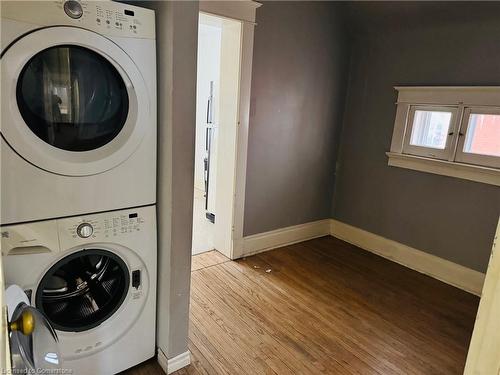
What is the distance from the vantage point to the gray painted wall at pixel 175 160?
1.34m

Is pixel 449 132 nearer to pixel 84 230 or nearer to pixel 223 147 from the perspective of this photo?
pixel 223 147

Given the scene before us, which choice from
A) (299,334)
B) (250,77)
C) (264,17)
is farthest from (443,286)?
(264,17)

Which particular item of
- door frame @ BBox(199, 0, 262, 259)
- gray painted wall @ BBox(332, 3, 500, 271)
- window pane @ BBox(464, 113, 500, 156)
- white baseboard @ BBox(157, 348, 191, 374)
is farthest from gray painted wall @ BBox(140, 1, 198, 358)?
window pane @ BBox(464, 113, 500, 156)

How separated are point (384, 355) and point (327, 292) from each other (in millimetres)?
656

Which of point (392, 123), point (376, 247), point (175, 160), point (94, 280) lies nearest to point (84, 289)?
point (94, 280)

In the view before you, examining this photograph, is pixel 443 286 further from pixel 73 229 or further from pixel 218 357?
pixel 73 229

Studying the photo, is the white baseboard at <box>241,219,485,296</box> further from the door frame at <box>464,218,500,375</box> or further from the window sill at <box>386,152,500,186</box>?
the door frame at <box>464,218,500,375</box>

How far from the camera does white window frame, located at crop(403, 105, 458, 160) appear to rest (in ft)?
8.59

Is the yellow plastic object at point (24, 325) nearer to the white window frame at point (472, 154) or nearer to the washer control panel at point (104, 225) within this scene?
the washer control panel at point (104, 225)

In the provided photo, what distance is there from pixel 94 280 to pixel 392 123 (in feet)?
8.77

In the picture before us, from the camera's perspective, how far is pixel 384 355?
1.88 metres

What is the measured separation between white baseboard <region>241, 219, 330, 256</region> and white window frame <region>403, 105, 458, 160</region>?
1137mm

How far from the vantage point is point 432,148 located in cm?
276

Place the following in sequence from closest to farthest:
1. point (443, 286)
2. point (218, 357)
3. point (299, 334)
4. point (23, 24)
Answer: point (23, 24), point (218, 357), point (299, 334), point (443, 286)
